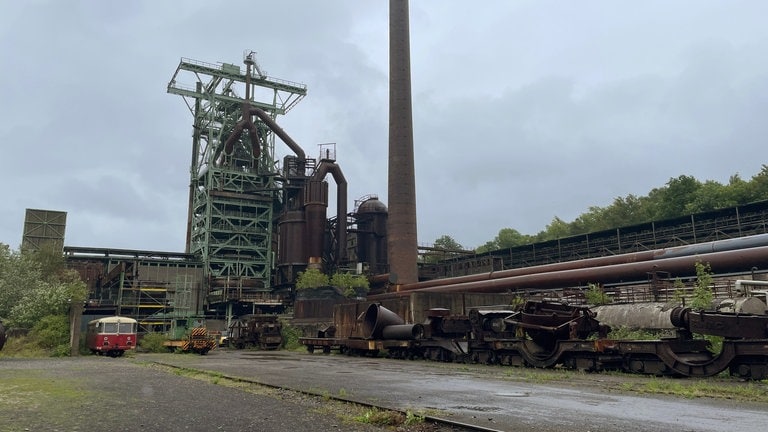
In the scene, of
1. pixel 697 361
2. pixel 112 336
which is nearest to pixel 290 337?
pixel 112 336

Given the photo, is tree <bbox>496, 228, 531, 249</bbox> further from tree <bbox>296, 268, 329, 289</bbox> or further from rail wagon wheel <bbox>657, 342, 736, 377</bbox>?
rail wagon wheel <bbox>657, 342, 736, 377</bbox>

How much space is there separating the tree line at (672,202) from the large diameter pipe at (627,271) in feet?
96.7

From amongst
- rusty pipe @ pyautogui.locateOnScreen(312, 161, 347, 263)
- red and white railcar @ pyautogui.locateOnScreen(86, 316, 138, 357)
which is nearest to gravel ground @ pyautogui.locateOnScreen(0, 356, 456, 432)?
red and white railcar @ pyautogui.locateOnScreen(86, 316, 138, 357)

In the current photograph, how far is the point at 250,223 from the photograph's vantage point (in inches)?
2564

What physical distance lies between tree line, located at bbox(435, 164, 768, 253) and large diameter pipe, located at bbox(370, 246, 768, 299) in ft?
96.7

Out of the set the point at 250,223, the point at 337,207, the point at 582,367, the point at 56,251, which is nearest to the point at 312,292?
the point at 337,207

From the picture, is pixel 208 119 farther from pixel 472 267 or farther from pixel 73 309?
pixel 73 309

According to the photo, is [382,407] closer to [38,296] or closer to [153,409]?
[153,409]

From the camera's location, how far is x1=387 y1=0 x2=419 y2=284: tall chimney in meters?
45.5

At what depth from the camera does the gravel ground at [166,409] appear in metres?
7.27

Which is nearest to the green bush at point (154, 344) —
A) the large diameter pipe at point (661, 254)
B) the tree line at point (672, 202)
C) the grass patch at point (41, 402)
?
the grass patch at point (41, 402)

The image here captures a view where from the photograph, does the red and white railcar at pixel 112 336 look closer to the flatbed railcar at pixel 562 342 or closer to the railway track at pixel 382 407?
the flatbed railcar at pixel 562 342

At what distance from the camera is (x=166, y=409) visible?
29.0ft

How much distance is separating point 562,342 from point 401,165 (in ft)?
100
